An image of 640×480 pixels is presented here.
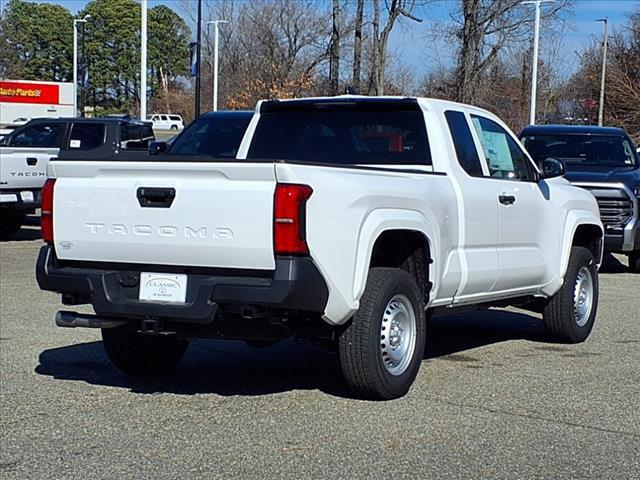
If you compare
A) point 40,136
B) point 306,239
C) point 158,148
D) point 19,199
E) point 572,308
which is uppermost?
point 40,136

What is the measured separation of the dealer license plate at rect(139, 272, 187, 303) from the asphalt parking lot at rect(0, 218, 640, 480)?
0.73m

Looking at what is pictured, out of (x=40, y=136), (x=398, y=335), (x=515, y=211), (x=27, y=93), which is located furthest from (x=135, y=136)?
(x=27, y=93)

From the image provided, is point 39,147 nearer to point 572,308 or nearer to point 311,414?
point 572,308

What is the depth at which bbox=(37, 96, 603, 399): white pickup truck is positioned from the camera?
5953 millimetres

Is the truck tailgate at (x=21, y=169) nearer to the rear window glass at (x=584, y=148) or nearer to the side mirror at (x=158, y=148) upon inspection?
the side mirror at (x=158, y=148)

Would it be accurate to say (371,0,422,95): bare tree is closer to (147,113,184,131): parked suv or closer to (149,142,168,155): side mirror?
(149,142,168,155): side mirror

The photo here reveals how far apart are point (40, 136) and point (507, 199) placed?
13511 mm

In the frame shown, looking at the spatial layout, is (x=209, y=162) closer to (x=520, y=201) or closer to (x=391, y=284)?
(x=391, y=284)

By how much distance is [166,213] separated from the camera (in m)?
6.20

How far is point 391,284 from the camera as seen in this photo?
662 cm

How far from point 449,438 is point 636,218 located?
28.5ft

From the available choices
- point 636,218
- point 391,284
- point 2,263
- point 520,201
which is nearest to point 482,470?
point 391,284

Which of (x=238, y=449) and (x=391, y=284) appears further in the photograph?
(x=391, y=284)

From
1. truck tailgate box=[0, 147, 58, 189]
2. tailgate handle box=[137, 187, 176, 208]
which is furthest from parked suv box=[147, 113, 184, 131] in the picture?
tailgate handle box=[137, 187, 176, 208]
